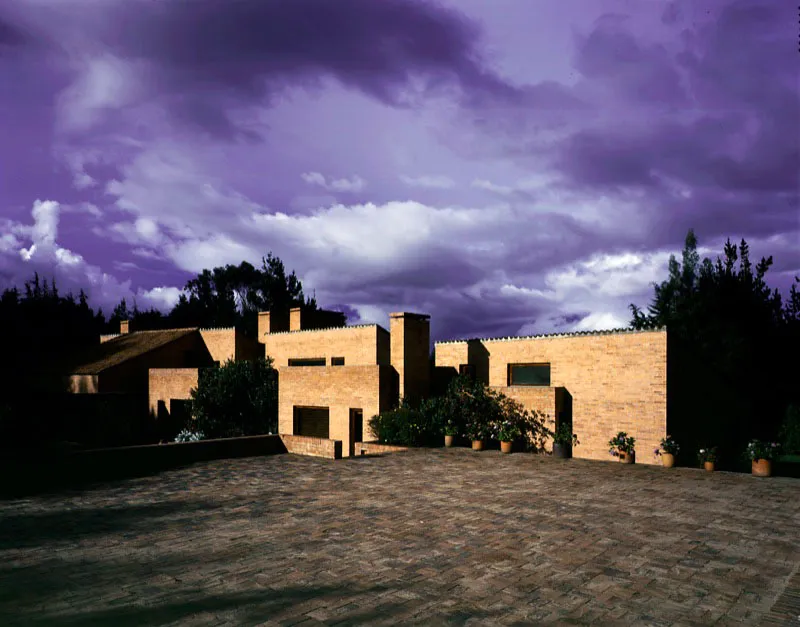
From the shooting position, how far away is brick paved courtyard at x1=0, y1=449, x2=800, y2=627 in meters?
5.89

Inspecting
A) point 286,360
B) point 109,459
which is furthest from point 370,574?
point 286,360

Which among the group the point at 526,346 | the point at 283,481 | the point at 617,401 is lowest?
the point at 283,481

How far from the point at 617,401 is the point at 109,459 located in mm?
14414

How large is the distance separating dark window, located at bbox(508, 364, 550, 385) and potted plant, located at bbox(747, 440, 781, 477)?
7.05m

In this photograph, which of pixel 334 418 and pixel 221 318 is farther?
pixel 221 318

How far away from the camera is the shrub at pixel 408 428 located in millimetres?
20047

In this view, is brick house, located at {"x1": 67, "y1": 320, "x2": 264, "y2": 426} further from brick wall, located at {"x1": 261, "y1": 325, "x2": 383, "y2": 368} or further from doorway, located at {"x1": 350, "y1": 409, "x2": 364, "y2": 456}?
doorway, located at {"x1": 350, "y1": 409, "x2": 364, "y2": 456}

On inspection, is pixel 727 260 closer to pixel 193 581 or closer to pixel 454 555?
pixel 454 555

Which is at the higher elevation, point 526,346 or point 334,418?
point 526,346

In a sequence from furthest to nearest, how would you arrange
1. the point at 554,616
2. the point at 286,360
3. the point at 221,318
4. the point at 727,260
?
the point at 221,318, the point at 727,260, the point at 286,360, the point at 554,616

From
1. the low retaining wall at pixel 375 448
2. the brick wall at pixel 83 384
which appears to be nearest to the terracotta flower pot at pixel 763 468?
the low retaining wall at pixel 375 448

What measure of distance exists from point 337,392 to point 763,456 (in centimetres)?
1417

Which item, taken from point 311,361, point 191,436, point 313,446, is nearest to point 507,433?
point 313,446

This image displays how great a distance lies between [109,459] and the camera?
1545 centimetres
